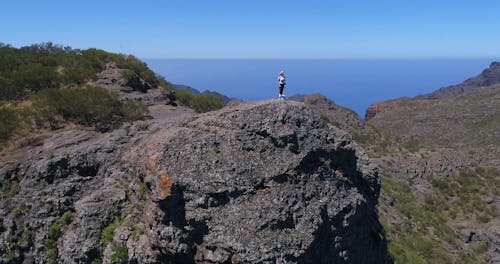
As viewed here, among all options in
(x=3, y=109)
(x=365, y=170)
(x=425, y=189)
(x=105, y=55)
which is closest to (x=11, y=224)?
(x=3, y=109)

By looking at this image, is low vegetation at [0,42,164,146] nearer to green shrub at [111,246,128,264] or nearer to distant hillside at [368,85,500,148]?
green shrub at [111,246,128,264]

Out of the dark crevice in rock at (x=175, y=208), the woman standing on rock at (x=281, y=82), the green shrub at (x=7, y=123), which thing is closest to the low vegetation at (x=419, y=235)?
the woman standing on rock at (x=281, y=82)

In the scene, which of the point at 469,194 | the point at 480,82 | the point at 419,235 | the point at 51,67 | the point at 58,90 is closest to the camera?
the point at 58,90

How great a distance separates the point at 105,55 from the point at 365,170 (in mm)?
27740

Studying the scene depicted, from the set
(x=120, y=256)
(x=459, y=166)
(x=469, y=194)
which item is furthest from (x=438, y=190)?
(x=120, y=256)

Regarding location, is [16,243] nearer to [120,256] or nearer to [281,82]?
[120,256]

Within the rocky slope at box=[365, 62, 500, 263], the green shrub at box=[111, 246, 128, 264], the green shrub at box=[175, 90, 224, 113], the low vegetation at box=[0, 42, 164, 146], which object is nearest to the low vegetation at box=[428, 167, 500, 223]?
the rocky slope at box=[365, 62, 500, 263]

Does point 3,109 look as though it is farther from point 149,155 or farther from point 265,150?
point 265,150

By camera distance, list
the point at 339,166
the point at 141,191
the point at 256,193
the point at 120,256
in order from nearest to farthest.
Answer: the point at 256,193, the point at 120,256, the point at 141,191, the point at 339,166

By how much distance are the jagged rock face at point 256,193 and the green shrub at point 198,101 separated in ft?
52.1

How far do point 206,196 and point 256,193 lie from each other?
171 centimetres

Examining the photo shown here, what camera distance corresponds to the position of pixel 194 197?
14.0 metres

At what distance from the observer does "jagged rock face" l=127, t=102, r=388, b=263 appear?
1338 cm

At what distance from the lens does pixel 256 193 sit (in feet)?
46.2
